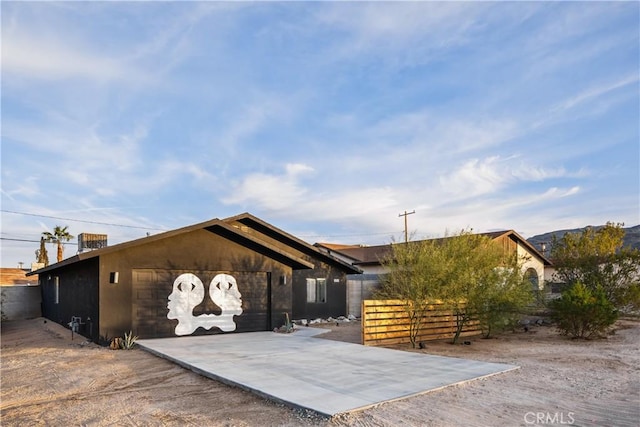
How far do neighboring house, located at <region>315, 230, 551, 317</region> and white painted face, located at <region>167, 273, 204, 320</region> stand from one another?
6326 mm

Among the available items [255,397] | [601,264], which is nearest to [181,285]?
[255,397]

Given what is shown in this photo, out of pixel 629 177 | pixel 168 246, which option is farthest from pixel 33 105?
pixel 629 177

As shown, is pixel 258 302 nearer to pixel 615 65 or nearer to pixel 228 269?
pixel 228 269

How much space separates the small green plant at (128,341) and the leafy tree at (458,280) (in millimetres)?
6611

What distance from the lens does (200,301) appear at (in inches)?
506

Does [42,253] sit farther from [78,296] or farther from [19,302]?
[78,296]

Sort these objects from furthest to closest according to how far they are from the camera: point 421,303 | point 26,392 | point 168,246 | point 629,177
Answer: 1. point 629,177
2. point 168,246
3. point 421,303
4. point 26,392

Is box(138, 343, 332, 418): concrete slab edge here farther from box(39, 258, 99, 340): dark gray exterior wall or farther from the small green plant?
box(39, 258, 99, 340): dark gray exterior wall

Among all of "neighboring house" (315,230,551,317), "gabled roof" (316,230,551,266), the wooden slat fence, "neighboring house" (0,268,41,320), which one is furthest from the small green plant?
"gabled roof" (316,230,551,266)

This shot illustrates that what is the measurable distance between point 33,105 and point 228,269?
7.34m

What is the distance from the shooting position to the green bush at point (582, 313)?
1262 cm

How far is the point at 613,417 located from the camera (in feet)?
17.1

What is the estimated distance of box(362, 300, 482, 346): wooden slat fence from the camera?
11.1m

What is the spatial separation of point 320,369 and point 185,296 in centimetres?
616
